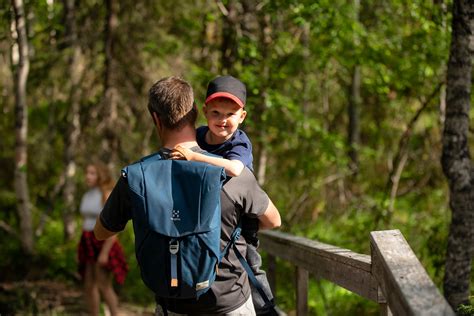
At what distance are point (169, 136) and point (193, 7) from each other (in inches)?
417

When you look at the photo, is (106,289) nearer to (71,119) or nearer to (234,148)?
(234,148)

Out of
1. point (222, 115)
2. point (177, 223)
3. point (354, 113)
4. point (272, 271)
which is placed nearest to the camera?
point (177, 223)

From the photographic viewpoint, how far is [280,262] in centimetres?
866

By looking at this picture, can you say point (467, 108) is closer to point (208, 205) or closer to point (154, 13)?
point (208, 205)

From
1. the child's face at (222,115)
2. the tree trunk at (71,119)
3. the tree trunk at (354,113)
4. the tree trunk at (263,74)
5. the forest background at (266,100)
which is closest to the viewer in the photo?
the child's face at (222,115)

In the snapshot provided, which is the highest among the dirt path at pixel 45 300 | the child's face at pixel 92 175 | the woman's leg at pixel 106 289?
the child's face at pixel 92 175

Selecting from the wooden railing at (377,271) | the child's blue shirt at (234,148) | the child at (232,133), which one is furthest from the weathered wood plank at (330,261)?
the child's blue shirt at (234,148)

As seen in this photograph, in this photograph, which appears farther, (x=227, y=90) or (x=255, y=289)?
(x=255, y=289)

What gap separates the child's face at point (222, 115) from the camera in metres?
3.09

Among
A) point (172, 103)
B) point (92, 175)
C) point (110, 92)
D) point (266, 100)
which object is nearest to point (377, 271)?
point (172, 103)

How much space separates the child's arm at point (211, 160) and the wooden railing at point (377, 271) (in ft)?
2.03

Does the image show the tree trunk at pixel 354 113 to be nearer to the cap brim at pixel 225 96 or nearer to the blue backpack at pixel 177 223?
the cap brim at pixel 225 96

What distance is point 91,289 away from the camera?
6.93 meters

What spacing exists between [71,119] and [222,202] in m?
10.0
